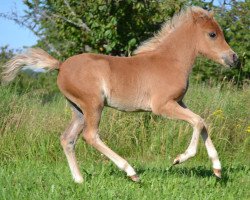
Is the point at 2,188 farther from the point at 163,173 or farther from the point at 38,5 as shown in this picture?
the point at 38,5

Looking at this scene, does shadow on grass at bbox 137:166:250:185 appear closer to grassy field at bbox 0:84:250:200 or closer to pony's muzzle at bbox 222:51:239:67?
grassy field at bbox 0:84:250:200

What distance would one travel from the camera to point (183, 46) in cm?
691

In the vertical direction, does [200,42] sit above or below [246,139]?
above

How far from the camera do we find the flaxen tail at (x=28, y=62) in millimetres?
6711

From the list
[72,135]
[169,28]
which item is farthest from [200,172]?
[169,28]

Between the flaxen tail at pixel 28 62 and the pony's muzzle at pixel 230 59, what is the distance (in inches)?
90.7

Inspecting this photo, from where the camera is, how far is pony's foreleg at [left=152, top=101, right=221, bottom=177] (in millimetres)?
6102

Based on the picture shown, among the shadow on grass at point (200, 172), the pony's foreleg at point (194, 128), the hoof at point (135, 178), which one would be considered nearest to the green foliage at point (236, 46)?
the shadow on grass at point (200, 172)

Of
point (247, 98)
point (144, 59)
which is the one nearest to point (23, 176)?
point (144, 59)

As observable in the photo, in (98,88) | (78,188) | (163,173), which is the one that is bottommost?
(163,173)

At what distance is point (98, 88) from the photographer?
21.0 ft

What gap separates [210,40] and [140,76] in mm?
1093

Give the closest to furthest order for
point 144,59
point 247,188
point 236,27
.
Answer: point 247,188, point 144,59, point 236,27

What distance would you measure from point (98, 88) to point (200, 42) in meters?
1.60
